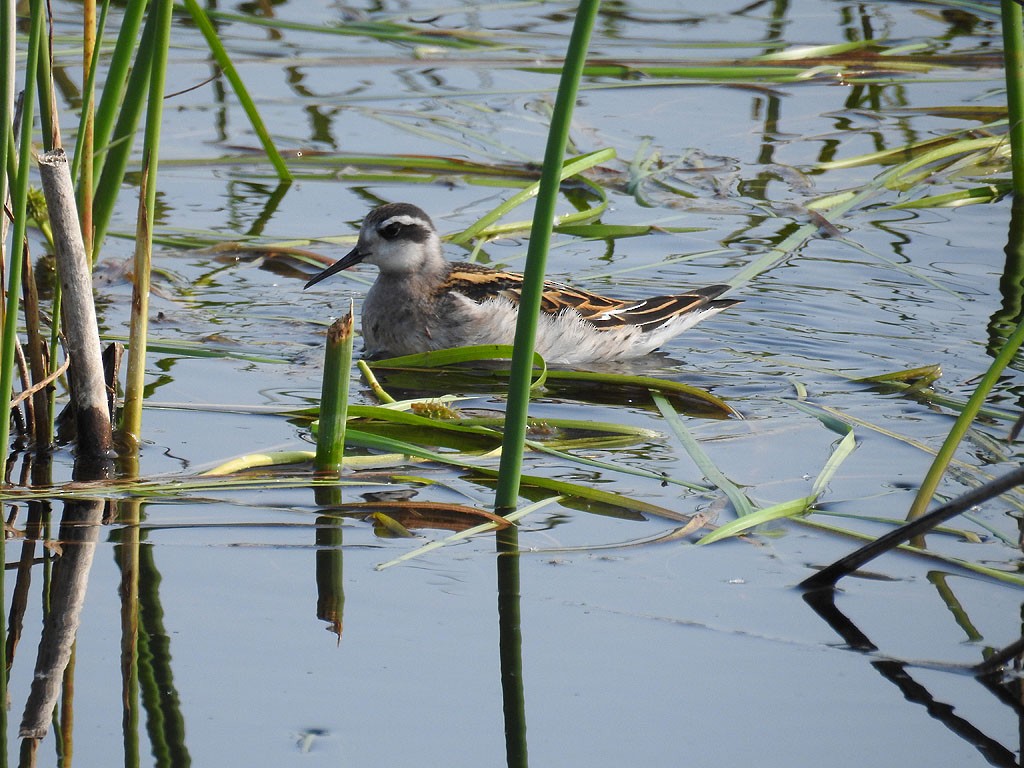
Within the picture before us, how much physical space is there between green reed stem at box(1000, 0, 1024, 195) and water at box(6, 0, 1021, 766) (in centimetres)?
32

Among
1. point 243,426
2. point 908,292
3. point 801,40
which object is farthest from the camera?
point 801,40

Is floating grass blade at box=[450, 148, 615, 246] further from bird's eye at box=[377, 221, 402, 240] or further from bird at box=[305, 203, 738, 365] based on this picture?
bird's eye at box=[377, 221, 402, 240]

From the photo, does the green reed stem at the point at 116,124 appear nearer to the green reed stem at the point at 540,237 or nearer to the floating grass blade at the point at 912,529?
the green reed stem at the point at 540,237

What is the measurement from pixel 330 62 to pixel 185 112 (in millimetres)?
1315

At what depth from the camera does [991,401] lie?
20.1 ft

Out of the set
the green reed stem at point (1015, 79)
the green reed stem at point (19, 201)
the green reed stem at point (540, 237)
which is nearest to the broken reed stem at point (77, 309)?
the green reed stem at point (19, 201)

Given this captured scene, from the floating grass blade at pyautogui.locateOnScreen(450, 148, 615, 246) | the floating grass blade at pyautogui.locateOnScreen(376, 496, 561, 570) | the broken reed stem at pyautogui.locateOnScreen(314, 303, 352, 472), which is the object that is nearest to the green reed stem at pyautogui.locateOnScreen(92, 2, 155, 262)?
the broken reed stem at pyautogui.locateOnScreen(314, 303, 352, 472)

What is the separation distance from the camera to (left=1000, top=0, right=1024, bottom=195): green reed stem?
732 centimetres

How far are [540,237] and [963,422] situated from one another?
55.0 inches

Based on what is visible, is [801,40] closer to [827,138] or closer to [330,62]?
[827,138]

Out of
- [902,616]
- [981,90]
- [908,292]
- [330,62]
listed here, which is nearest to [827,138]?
[981,90]

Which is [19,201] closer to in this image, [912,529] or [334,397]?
[334,397]

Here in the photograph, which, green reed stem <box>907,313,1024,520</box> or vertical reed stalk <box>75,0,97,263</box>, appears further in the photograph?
vertical reed stalk <box>75,0,97,263</box>

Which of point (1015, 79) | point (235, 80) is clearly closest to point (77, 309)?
point (235, 80)
